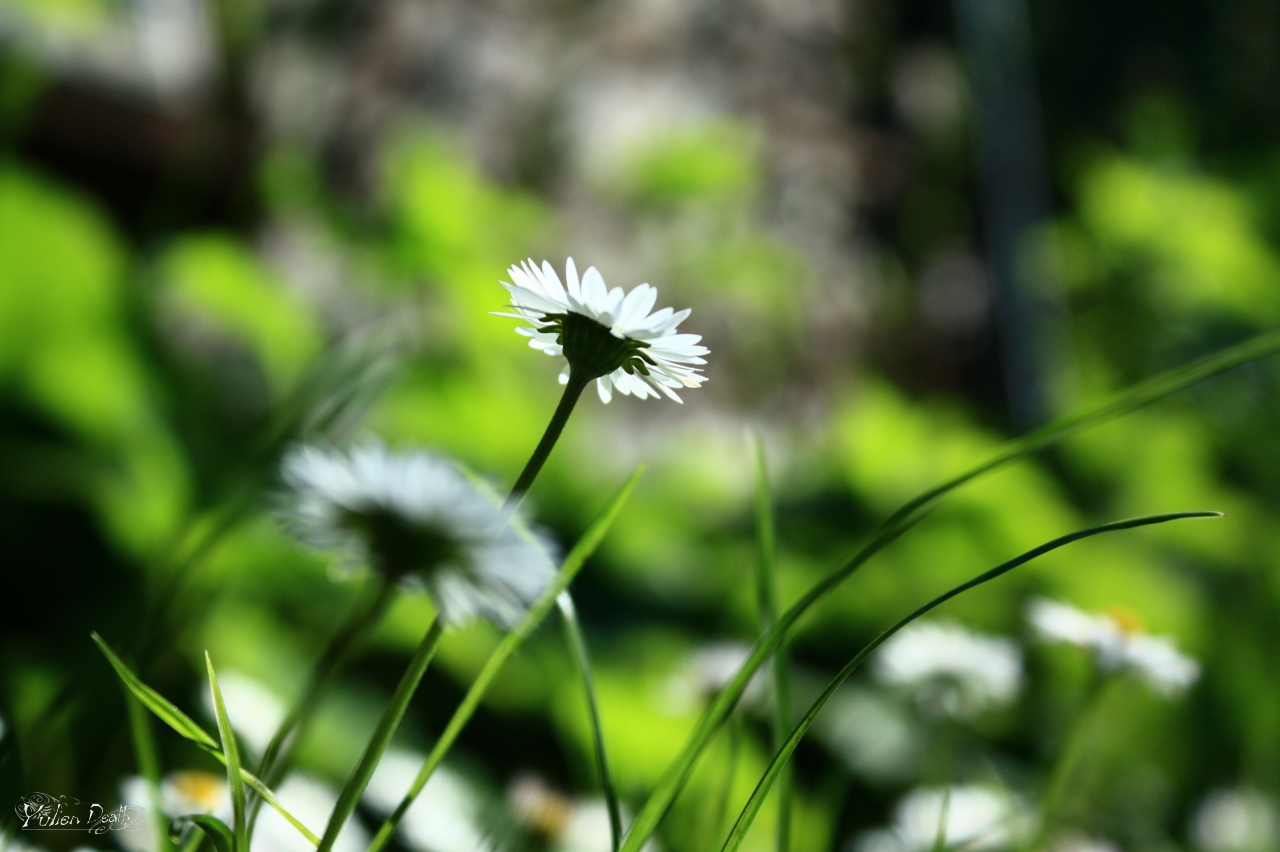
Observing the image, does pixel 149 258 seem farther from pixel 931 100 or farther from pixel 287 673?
pixel 931 100

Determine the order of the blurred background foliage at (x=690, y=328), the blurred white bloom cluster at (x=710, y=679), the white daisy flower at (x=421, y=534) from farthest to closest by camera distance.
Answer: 1. the blurred background foliage at (x=690, y=328)
2. the blurred white bloom cluster at (x=710, y=679)
3. the white daisy flower at (x=421, y=534)

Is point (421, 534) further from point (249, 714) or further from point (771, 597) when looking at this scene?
point (249, 714)

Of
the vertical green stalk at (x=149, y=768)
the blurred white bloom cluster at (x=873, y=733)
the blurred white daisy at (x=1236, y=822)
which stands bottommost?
the vertical green stalk at (x=149, y=768)

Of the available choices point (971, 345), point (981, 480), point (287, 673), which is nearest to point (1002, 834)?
point (287, 673)

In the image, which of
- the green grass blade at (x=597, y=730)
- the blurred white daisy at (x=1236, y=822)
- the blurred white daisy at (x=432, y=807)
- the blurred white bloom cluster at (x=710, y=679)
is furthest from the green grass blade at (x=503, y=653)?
the blurred white daisy at (x=1236, y=822)

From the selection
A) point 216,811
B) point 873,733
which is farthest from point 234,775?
point 873,733

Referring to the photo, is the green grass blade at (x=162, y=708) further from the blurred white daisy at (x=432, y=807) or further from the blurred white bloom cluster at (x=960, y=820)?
the blurred white bloom cluster at (x=960, y=820)
